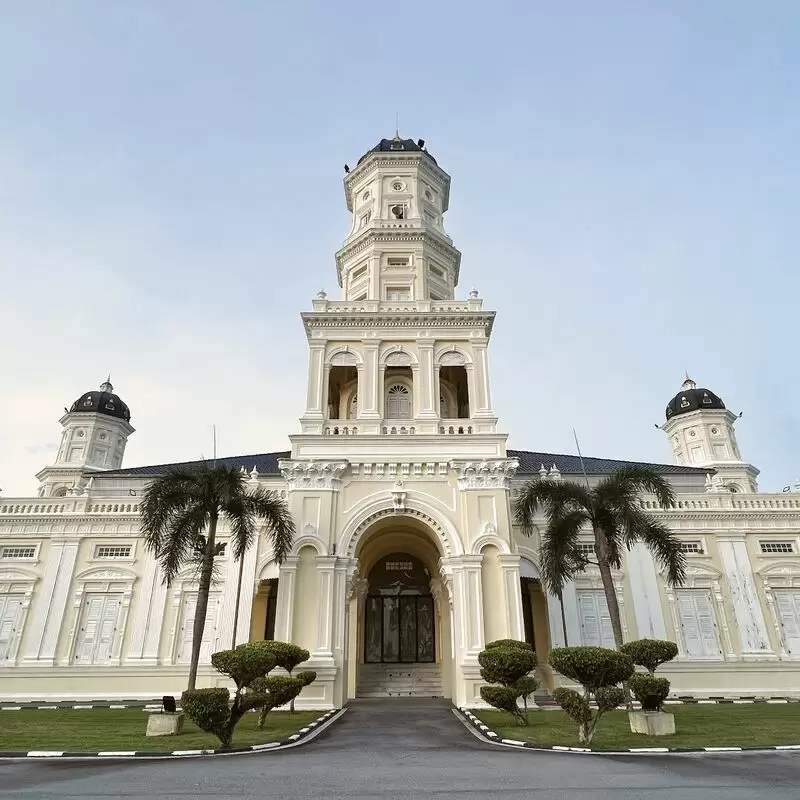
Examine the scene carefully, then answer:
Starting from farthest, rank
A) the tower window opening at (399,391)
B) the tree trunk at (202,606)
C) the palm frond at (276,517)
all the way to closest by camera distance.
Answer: the tower window opening at (399,391)
the palm frond at (276,517)
the tree trunk at (202,606)

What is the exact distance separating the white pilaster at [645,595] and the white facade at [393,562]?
0.07m

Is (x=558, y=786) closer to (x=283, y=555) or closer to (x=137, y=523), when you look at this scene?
(x=283, y=555)

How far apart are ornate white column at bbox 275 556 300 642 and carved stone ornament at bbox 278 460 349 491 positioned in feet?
10.3

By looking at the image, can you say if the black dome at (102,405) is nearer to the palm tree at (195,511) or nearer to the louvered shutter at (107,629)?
the louvered shutter at (107,629)

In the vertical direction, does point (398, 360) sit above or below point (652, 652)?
above

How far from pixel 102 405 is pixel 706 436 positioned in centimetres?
5146

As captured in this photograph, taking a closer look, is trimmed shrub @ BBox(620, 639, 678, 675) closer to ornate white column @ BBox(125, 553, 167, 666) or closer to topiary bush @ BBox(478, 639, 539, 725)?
topiary bush @ BBox(478, 639, 539, 725)

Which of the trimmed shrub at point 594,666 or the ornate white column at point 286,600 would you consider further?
the ornate white column at point 286,600

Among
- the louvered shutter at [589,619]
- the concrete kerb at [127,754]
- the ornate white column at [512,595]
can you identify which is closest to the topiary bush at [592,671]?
the concrete kerb at [127,754]

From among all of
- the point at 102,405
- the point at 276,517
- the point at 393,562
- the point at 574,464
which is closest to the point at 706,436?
the point at 574,464

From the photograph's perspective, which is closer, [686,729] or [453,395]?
[686,729]

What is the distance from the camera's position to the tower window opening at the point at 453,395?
3041 cm

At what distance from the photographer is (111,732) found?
14.6m

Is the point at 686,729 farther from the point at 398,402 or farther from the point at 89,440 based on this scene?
the point at 89,440
